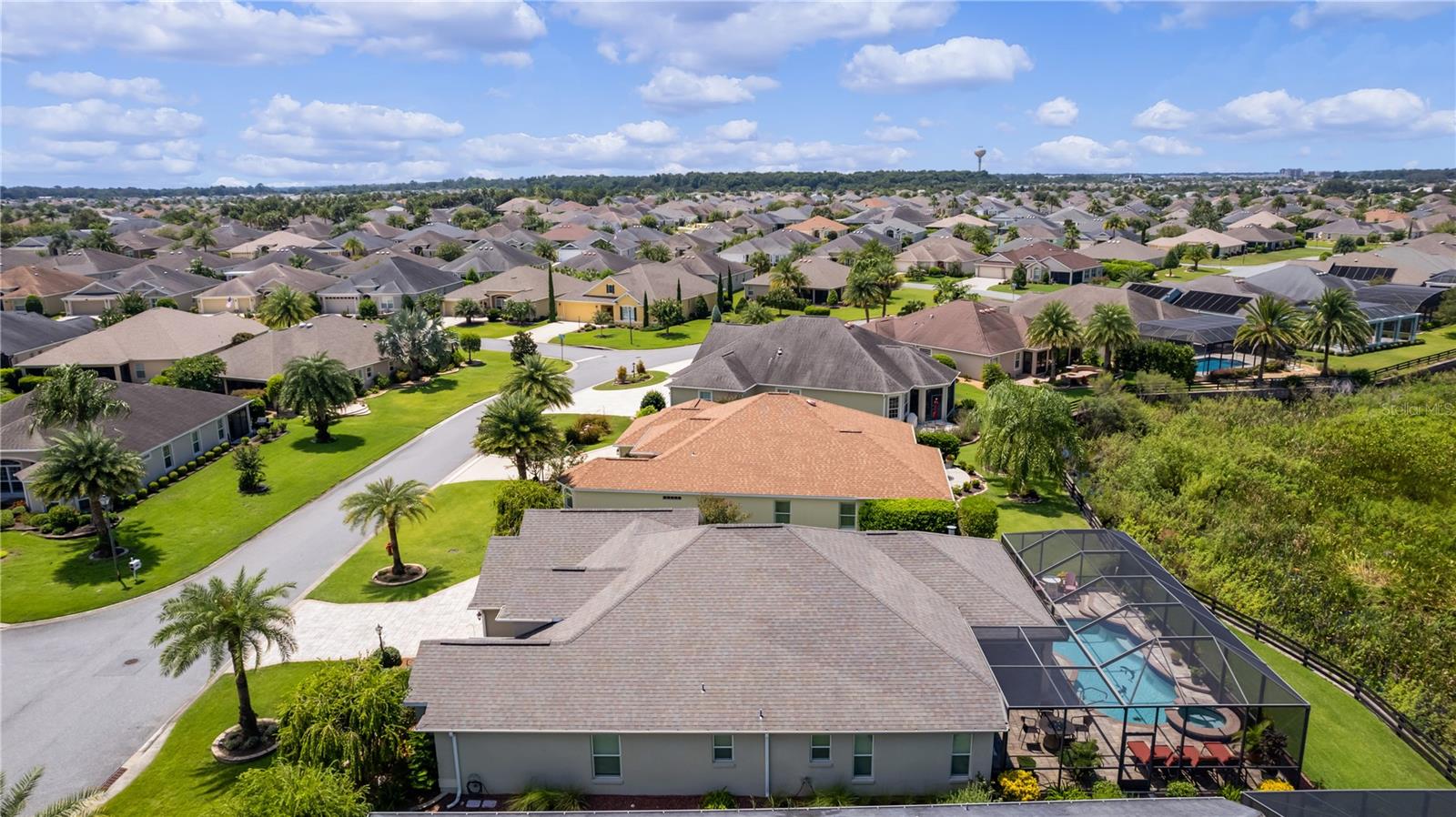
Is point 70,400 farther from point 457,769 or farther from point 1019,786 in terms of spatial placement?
point 1019,786

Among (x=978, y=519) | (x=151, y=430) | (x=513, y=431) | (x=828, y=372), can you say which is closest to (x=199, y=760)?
(x=513, y=431)

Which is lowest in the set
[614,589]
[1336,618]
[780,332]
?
[1336,618]

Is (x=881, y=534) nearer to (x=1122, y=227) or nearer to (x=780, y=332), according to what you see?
(x=780, y=332)

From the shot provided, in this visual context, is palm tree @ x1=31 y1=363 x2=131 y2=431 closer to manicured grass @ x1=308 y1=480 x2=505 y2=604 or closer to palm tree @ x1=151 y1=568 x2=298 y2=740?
manicured grass @ x1=308 y1=480 x2=505 y2=604

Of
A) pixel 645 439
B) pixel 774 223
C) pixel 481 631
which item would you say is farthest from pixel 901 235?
pixel 481 631

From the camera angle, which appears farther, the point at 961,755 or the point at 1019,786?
the point at 961,755

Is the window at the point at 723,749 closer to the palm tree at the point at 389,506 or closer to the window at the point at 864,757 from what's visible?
the window at the point at 864,757
